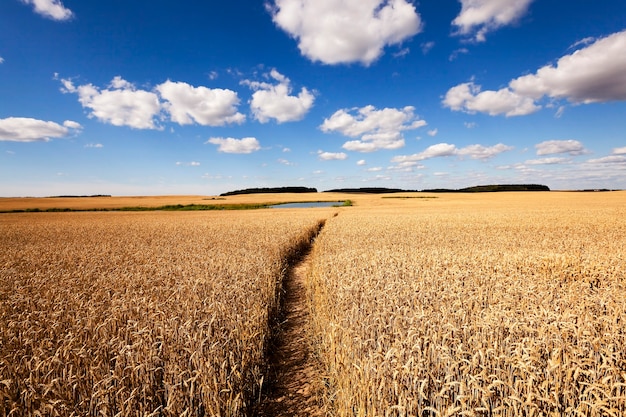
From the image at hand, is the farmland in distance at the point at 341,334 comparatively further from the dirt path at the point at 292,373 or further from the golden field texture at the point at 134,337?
the dirt path at the point at 292,373

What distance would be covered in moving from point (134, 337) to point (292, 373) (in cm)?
288

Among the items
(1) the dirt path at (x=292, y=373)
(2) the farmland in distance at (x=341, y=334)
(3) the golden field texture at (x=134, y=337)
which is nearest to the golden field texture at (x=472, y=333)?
(2) the farmland in distance at (x=341, y=334)

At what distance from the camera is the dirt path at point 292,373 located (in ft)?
14.8

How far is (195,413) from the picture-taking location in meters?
3.53

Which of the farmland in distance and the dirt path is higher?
the farmland in distance

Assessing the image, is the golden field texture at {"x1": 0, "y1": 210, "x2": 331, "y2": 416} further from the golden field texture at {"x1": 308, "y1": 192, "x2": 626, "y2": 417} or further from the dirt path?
the golden field texture at {"x1": 308, "y1": 192, "x2": 626, "y2": 417}

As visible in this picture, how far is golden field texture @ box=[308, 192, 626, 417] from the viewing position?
3430 mm

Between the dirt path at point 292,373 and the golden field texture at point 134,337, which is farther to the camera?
the dirt path at point 292,373

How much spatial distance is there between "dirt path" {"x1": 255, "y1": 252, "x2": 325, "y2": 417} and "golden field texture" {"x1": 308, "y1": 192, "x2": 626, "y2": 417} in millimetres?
414

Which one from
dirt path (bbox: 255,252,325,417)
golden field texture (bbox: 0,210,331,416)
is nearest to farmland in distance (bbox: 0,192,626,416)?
golden field texture (bbox: 0,210,331,416)

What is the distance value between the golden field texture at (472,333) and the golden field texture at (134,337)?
59.5 inches

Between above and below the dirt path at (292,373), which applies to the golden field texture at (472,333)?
above

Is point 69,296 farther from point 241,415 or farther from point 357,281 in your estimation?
point 357,281

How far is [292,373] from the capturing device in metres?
5.46
